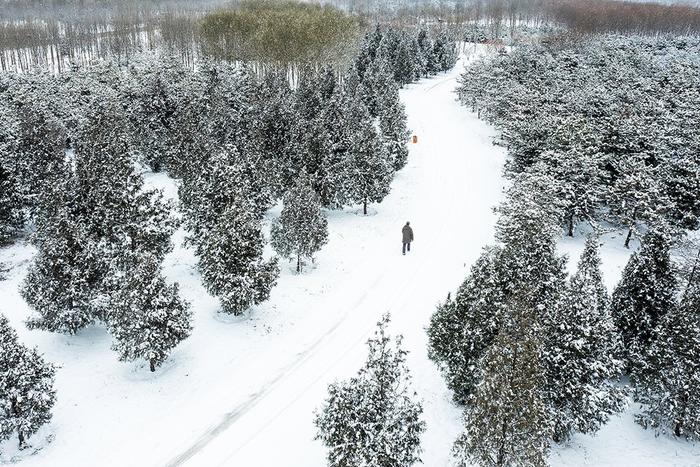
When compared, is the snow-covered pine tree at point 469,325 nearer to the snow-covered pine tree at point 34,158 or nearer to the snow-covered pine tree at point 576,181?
the snow-covered pine tree at point 576,181

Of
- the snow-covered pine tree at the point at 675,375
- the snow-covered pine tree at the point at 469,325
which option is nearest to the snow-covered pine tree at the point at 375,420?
the snow-covered pine tree at the point at 469,325

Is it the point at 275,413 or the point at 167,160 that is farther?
the point at 167,160

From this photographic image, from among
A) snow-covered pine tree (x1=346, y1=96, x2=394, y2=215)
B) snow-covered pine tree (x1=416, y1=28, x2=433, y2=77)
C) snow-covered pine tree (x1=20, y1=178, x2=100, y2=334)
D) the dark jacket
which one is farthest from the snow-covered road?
snow-covered pine tree (x1=416, y1=28, x2=433, y2=77)

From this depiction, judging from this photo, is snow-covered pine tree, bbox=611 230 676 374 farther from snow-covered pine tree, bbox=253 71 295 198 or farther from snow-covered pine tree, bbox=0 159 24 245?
snow-covered pine tree, bbox=0 159 24 245

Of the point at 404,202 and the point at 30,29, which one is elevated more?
the point at 30,29

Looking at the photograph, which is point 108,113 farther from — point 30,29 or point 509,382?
point 30,29

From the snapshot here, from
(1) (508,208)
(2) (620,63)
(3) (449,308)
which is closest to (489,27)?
(2) (620,63)

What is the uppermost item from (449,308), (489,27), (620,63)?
(489,27)
